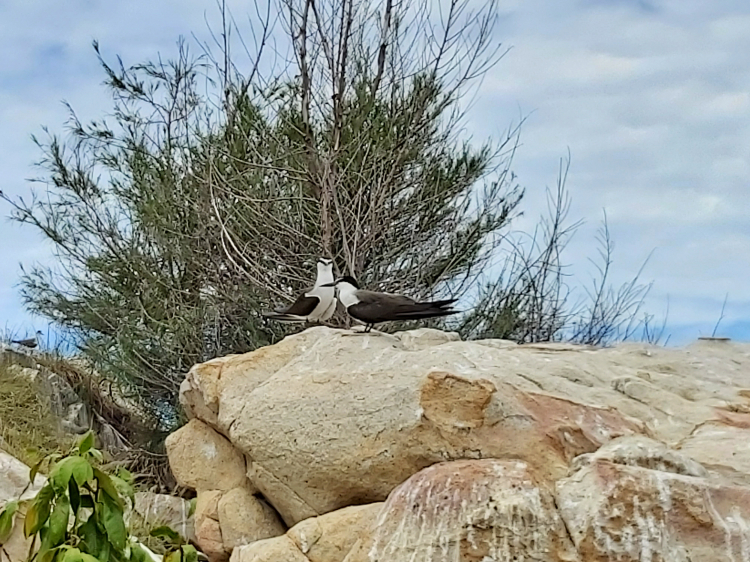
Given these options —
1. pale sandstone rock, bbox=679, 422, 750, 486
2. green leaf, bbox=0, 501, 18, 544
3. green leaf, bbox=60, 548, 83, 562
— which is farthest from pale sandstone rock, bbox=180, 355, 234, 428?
green leaf, bbox=60, 548, 83, 562

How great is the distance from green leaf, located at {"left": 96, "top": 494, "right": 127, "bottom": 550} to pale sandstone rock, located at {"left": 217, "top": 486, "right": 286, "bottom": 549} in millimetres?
2178

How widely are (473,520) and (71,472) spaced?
1285 mm

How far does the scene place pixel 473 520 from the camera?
2.69 metres

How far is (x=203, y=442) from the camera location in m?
4.57

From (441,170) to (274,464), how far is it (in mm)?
3577

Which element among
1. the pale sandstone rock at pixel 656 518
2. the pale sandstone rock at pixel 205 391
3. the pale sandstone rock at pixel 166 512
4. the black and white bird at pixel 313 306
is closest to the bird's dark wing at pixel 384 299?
the black and white bird at pixel 313 306

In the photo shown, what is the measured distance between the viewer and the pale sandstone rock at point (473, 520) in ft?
8.74

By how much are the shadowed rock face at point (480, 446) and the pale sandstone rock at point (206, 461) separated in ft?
0.04

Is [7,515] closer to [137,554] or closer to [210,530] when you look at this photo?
[137,554]

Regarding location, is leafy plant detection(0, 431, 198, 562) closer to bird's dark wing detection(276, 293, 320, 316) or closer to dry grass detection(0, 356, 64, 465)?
bird's dark wing detection(276, 293, 320, 316)

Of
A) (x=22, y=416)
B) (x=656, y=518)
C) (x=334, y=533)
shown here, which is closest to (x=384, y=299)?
(x=334, y=533)

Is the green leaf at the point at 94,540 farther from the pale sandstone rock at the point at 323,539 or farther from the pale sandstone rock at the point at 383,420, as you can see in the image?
the pale sandstone rock at the point at 383,420

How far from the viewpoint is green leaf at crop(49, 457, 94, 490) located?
1866 millimetres

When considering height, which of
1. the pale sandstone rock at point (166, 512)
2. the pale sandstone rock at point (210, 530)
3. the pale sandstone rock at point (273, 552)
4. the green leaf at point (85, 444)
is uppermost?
the green leaf at point (85, 444)
